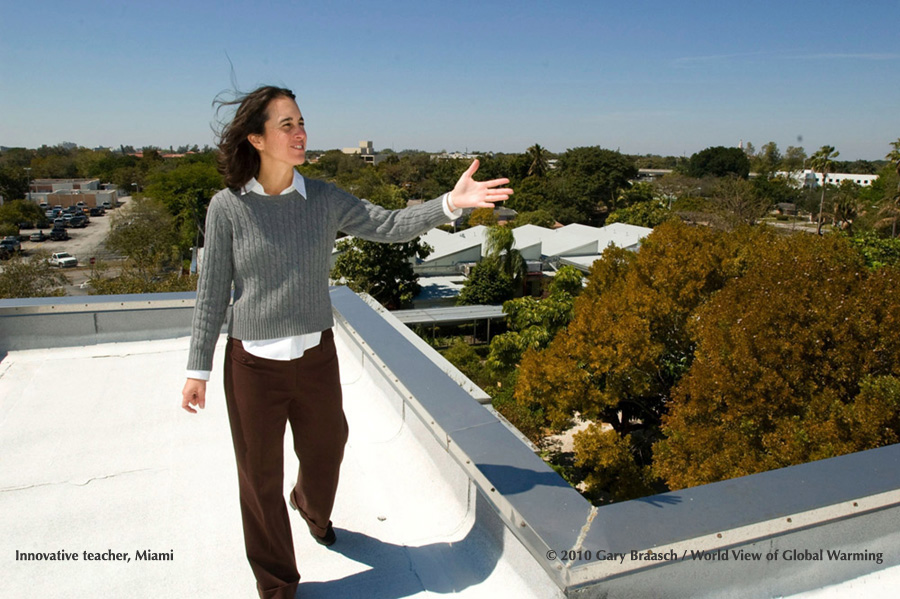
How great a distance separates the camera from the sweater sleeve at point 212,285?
1.58m

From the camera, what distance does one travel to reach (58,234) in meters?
38.4

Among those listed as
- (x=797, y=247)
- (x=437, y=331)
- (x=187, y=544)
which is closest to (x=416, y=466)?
(x=187, y=544)

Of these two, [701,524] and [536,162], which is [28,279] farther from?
[536,162]

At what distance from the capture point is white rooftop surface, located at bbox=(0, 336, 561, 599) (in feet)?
5.85

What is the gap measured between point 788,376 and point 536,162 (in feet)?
143

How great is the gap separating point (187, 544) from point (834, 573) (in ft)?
6.08

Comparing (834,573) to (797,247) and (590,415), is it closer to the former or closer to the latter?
(590,415)

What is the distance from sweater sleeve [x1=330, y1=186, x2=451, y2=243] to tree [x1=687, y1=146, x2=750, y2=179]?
71619mm

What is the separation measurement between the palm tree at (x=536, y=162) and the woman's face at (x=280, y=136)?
48190 millimetres

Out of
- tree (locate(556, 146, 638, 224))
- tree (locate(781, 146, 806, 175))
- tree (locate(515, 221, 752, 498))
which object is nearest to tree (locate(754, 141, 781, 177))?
tree (locate(781, 146, 806, 175))

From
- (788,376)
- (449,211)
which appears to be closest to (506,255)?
(788,376)

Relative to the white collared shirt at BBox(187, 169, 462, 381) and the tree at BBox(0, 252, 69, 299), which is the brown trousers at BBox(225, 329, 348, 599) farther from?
the tree at BBox(0, 252, 69, 299)

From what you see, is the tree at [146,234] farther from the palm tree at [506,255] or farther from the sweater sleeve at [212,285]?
the sweater sleeve at [212,285]

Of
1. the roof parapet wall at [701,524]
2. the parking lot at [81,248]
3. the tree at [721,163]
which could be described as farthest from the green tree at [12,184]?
the tree at [721,163]
